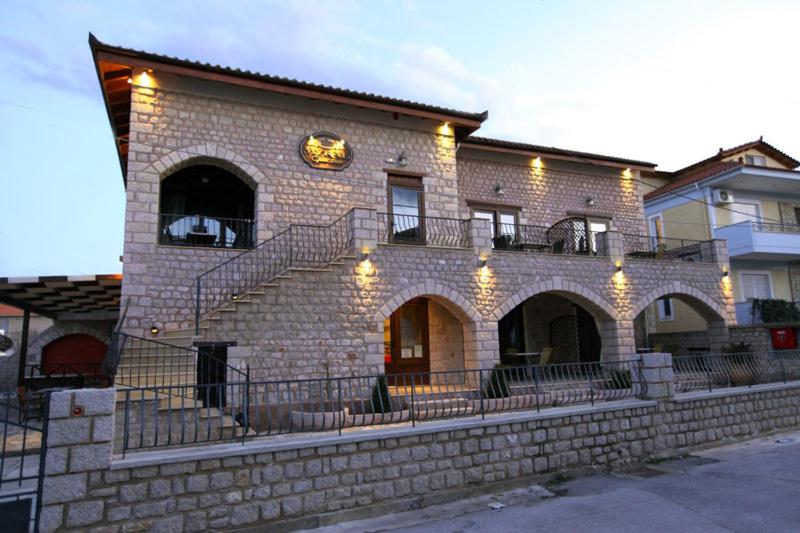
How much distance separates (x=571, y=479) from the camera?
7.07 m

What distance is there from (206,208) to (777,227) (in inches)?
737

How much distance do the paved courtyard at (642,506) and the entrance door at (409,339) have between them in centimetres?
599

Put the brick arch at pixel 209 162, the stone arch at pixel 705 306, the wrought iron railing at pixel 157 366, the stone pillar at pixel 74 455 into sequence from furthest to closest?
1. the stone arch at pixel 705 306
2. the brick arch at pixel 209 162
3. the wrought iron railing at pixel 157 366
4. the stone pillar at pixel 74 455

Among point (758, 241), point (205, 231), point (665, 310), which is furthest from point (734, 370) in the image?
point (205, 231)

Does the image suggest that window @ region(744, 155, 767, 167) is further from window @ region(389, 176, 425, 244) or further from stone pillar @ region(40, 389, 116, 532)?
stone pillar @ region(40, 389, 116, 532)

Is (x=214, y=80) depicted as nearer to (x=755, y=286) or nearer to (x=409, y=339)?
(x=409, y=339)

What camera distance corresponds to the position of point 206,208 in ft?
39.2

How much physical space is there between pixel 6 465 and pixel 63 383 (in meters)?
9.12

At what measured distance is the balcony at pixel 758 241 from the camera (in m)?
16.5

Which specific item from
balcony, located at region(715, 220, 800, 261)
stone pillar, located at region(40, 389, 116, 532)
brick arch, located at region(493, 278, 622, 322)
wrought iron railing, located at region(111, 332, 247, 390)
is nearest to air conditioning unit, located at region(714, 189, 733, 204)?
balcony, located at region(715, 220, 800, 261)

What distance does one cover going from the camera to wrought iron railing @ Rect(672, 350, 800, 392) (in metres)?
9.55

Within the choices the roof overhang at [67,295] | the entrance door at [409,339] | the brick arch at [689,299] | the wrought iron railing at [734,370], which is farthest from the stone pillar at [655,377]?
the roof overhang at [67,295]

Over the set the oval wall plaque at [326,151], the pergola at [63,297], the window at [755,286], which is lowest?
the pergola at [63,297]

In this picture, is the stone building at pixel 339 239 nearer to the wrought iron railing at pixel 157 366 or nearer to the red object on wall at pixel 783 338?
the wrought iron railing at pixel 157 366
